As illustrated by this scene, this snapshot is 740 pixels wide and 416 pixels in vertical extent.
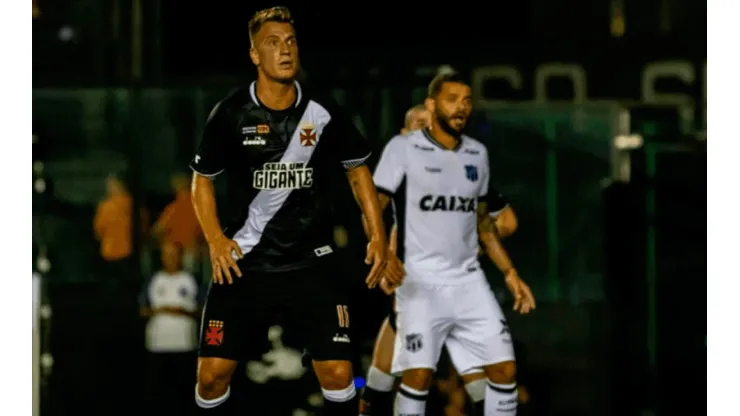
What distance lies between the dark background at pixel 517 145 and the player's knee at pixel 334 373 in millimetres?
467

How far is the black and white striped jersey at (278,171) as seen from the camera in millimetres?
3934

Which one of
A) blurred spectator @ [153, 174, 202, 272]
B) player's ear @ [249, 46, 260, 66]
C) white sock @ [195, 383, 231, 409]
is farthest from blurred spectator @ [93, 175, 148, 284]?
player's ear @ [249, 46, 260, 66]

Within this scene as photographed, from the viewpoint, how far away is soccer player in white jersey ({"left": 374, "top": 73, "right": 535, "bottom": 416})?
4191 millimetres

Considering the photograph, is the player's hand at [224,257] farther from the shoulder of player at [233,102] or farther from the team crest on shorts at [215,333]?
the shoulder of player at [233,102]

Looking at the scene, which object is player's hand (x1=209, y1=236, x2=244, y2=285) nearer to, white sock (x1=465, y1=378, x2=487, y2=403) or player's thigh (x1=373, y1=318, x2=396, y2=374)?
player's thigh (x1=373, y1=318, x2=396, y2=374)

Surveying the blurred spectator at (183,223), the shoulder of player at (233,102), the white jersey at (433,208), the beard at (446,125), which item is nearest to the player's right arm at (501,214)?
the white jersey at (433,208)

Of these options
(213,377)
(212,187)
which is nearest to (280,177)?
(212,187)

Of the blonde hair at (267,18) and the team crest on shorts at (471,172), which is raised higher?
the blonde hair at (267,18)

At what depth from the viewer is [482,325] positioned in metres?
4.19

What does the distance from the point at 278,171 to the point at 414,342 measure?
940 mm

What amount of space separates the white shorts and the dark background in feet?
0.80

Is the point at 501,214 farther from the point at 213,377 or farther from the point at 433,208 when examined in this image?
the point at 213,377
